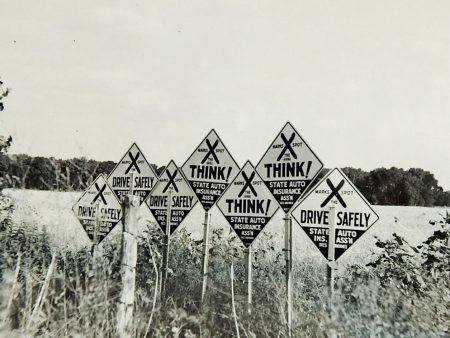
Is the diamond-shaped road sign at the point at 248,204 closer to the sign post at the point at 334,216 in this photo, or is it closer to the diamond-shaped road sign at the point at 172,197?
the sign post at the point at 334,216

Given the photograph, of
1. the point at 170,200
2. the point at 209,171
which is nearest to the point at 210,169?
the point at 209,171

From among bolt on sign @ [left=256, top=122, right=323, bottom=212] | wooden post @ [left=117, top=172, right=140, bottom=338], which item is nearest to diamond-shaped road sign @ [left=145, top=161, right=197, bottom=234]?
bolt on sign @ [left=256, top=122, right=323, bottom=212]

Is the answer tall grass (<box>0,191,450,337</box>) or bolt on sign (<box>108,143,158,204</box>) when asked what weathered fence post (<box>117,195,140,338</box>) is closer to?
tall grass (<box>0,191,450,337</box>)

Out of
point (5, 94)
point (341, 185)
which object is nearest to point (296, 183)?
point (341, 185)

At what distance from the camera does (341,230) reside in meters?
7.59

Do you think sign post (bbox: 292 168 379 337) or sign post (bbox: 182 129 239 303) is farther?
sign post (bbox: 182 129 239 303)

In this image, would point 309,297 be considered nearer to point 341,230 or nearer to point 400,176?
point 341,230

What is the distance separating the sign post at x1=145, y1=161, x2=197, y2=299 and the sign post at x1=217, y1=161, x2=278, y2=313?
6.42ft

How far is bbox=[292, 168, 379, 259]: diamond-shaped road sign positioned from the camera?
7.48 metres

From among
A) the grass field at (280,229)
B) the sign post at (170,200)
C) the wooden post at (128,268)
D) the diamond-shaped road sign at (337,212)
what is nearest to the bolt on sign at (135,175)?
the sign post at (170,200)

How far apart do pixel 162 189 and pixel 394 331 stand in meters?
6.98

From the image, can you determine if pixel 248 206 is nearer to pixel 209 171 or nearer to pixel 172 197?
pixel 209 171

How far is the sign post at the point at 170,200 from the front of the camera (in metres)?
11.4

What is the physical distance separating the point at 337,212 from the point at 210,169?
360 centimetres
